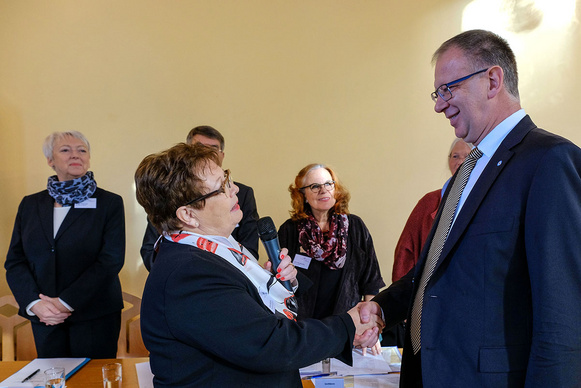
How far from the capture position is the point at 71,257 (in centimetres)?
300

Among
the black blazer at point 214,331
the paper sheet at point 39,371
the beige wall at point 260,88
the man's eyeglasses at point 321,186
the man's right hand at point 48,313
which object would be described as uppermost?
the beige wall at point 260,88

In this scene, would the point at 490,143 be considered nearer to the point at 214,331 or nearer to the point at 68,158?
the point at 214,331

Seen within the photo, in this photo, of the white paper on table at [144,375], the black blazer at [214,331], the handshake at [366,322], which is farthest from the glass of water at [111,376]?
the handshake at [366,322]

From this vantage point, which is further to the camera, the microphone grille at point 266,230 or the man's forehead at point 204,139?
the man's forehead at point 204,139

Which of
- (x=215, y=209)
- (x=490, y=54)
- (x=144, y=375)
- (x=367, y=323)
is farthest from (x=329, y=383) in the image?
(x=490, y=54)

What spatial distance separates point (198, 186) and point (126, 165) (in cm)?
306

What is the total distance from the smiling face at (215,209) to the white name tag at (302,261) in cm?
183

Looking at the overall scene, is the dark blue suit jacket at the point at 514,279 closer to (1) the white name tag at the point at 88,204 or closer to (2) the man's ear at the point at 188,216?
(2) the man's ear at the point at 188,216

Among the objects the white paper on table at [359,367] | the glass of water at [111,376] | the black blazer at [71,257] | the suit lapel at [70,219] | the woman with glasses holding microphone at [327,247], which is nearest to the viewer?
the glass of water at [111,376]

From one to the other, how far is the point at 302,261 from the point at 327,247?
0.69 feet

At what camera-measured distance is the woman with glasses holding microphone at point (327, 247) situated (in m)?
3.33

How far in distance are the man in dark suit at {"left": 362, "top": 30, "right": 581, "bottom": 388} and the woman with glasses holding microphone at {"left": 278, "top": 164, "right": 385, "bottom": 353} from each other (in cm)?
173

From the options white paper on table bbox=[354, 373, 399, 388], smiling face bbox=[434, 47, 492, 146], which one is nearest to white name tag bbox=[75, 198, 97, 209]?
white paper on table bbox=[354, 373, 399, 388]

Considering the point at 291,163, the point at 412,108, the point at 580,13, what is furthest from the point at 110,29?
the point at 580,13
